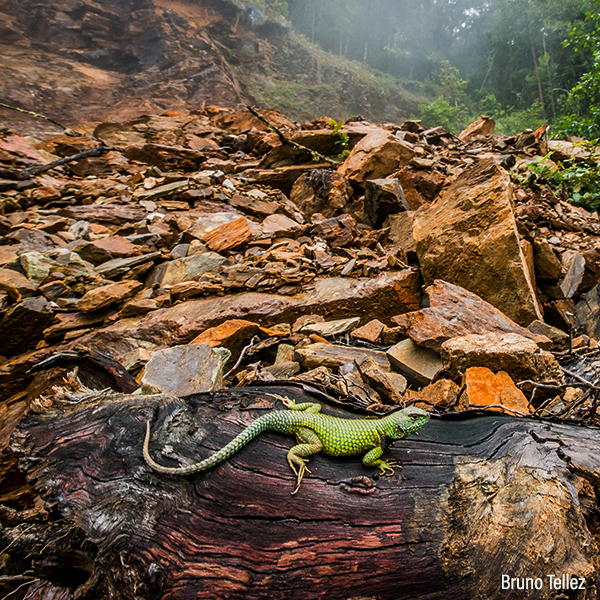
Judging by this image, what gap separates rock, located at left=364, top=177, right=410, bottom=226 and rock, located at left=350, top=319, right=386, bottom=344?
4.14 m

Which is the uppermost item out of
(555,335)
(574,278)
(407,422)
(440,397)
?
(574,278)

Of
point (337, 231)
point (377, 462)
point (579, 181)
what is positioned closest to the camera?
point (377, 462)

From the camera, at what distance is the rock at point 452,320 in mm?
3855

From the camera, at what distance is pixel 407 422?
2.30 m

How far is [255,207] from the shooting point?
364 inches

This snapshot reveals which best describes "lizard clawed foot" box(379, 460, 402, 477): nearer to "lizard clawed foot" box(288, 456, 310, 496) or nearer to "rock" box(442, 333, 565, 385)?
"lizard clawed foot" box(288, 456, 310, 496)

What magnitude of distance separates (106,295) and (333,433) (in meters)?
5.38

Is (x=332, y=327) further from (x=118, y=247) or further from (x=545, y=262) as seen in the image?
(x=118, y=247)

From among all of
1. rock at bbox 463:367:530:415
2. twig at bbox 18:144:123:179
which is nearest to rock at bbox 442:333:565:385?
rock at bbox 463:367:530:415

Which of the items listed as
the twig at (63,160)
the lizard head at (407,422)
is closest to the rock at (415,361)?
the lizard head at (407,422)

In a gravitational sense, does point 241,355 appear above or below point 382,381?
below

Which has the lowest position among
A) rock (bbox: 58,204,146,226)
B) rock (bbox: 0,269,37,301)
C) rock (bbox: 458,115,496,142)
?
rock (bbox: 0,269,37,301)

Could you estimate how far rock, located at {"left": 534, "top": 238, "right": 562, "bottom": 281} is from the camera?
548 centimetres

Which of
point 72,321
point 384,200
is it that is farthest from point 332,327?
point 72,321
